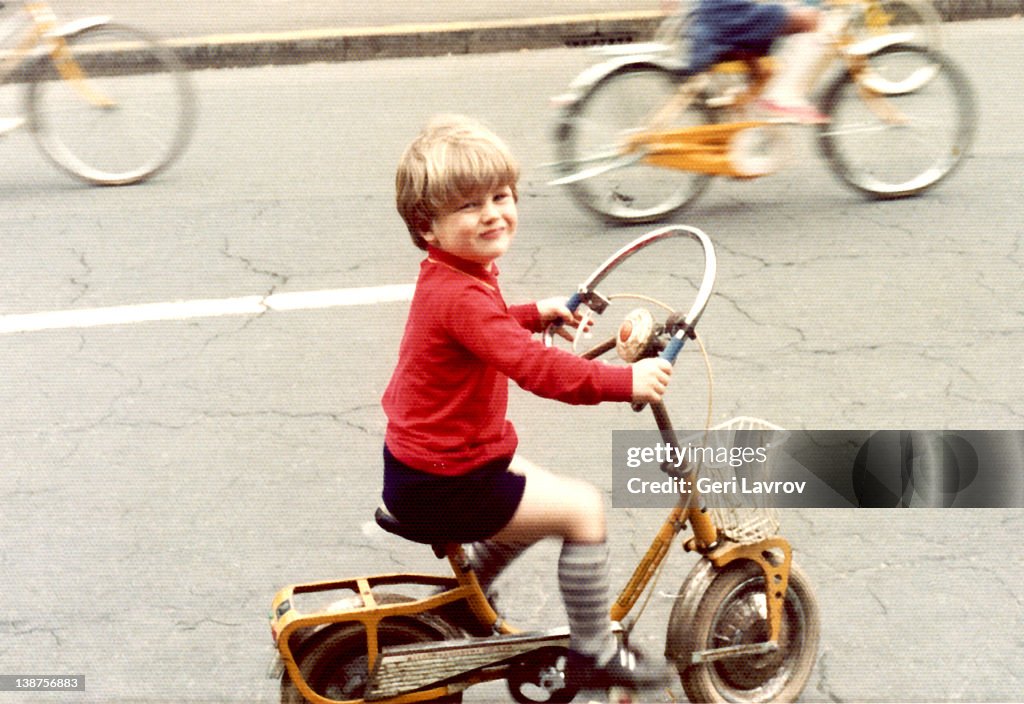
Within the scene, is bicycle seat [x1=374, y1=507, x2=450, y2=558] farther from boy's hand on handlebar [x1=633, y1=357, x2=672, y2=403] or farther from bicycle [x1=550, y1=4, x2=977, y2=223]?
bicycle [x1=550, y1=4, x2=977, y2=223]

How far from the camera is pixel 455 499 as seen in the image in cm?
235

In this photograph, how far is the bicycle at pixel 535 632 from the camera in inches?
97.2

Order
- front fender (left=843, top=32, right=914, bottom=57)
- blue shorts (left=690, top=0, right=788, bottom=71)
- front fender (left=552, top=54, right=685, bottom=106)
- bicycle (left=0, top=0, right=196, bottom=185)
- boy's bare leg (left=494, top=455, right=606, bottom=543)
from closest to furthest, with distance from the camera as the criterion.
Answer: boy's bare leg (left=494, top=455, right=606, bottom=543), blue shorts (left=690, top=0, right=788, bottom=71), front fender (left=552, top=54, right=685, bottom=106), front fender (left=843, top=32, right=914, bottom=57), bicycle (left=0, top=0, right=196, bottom=185)

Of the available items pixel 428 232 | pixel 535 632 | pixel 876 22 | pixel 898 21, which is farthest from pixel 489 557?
pixel 898 21

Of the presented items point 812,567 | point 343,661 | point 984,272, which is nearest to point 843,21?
point 984,272

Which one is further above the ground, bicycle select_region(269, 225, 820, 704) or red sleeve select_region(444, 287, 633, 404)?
red sleeve select_region(444, 287, 633, 404)

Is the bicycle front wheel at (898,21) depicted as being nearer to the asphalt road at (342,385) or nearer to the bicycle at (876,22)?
the bicycle at (876,22)

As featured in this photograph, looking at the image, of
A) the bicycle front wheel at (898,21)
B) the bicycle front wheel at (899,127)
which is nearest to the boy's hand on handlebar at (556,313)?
the bicycle front wheel at (899,127)

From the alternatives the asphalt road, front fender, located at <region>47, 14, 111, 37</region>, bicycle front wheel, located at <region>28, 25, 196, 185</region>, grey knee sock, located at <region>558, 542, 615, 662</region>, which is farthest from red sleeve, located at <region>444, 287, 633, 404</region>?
front fender, located at <region>47, 14, 111, 37</region>

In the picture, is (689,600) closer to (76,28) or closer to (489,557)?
(489,557)

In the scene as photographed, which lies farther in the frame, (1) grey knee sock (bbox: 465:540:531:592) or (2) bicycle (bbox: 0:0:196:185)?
(2) bicycle (bbox: 0:0:196:185)

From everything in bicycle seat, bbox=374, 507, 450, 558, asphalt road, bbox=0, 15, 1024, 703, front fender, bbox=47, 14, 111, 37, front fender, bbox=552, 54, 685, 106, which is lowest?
asphalt road, bbox=0, 15, 1024, 703

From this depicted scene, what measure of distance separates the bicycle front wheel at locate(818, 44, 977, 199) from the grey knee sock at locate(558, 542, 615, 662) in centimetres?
369

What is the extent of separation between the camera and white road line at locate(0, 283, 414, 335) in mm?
4816
